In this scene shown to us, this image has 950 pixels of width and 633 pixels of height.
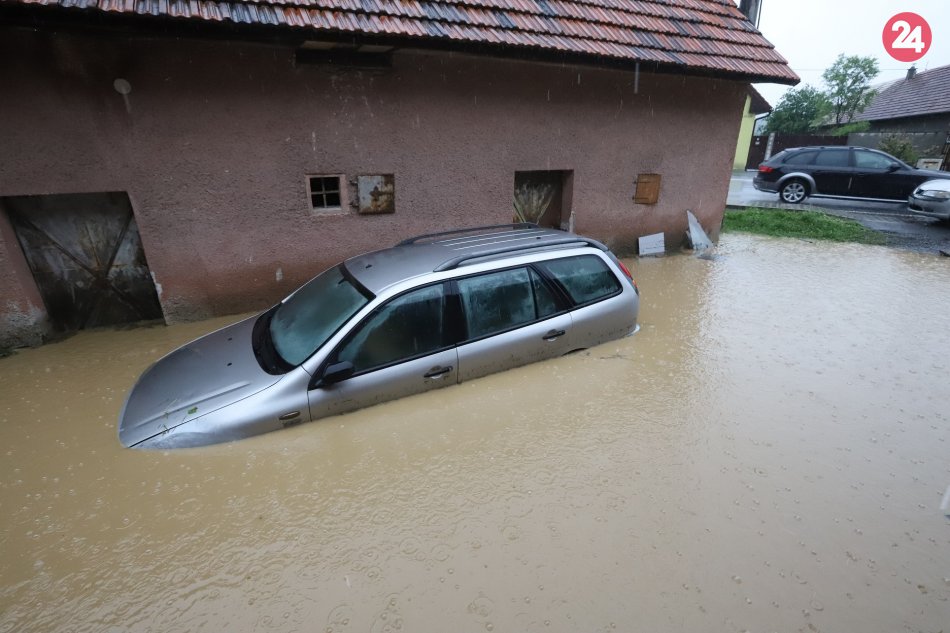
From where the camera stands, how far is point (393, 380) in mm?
3697

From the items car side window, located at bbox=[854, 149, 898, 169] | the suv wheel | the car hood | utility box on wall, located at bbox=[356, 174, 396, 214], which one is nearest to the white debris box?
utility box on wall, located at bbox=[356, 174, 396, 214]

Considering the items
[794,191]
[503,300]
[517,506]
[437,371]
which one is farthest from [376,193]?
[794,191]

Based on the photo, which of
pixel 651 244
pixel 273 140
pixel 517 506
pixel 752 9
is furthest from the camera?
pixel 752 9

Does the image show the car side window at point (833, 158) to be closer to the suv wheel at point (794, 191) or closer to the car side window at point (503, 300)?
the suv wheel at point (794, 191)

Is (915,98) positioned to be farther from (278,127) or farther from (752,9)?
(278,127)

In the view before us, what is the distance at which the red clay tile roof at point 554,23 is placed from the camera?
4.61 metres

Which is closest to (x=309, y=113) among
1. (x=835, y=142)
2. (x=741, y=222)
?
(x=741, y=222)

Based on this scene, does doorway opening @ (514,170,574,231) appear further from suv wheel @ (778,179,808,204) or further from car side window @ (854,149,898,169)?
car side window @ (854,149,898,169)

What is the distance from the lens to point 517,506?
3.00 m

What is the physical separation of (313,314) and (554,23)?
538 centimetres

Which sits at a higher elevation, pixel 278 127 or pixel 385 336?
pixel 278 127

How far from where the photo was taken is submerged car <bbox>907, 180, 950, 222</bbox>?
1063 cm

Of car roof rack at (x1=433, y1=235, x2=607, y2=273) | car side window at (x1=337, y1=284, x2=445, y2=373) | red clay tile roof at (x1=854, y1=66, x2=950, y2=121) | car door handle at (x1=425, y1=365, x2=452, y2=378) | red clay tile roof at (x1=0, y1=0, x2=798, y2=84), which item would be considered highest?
red clay tile roof at (x1=854, y1=66, x2=950, y2=121)

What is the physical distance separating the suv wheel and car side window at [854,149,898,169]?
1.32 metres
